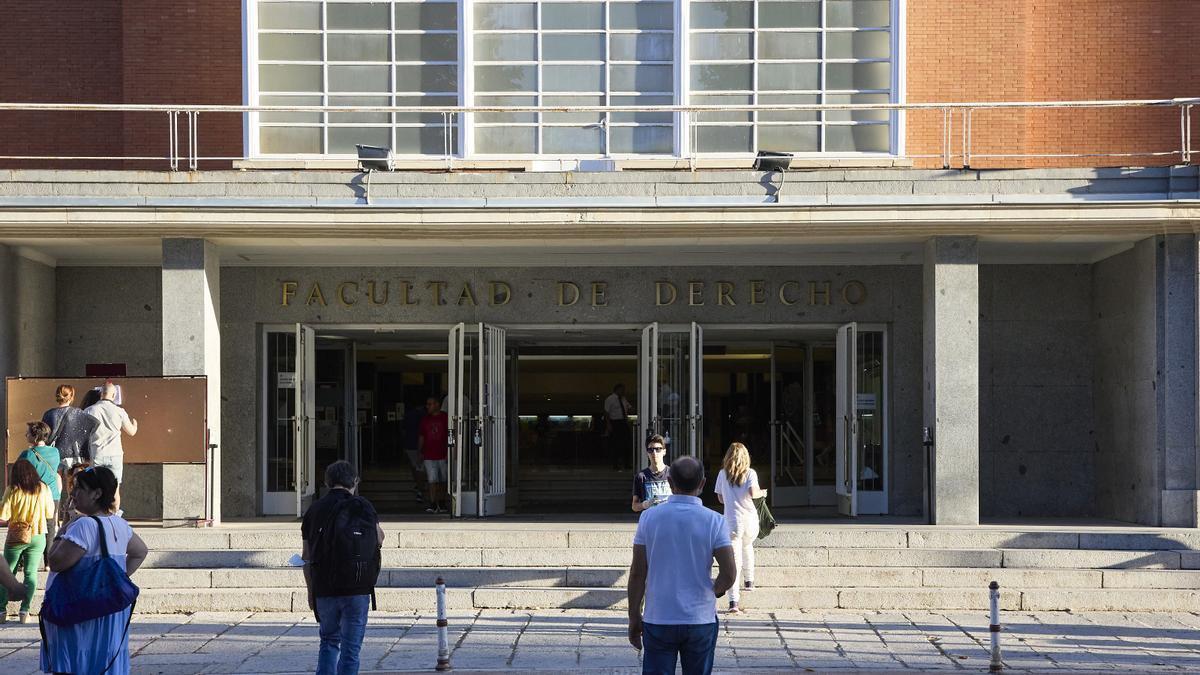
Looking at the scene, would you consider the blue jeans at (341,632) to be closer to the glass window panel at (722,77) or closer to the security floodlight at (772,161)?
the security floodlight at (772,161)

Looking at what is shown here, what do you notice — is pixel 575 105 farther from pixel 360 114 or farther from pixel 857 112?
pixel 857 112

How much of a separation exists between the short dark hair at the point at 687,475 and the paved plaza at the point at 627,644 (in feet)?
12.4

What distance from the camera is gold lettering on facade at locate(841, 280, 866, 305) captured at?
1806cm

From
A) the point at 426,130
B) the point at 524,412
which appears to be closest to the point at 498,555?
the point at 426,130

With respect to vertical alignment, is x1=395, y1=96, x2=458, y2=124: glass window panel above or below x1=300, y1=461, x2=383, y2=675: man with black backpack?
above

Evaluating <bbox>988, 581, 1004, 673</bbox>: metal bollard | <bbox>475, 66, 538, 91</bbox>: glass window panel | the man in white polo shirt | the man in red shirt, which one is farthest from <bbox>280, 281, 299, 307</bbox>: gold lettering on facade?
the man in white polo shirt

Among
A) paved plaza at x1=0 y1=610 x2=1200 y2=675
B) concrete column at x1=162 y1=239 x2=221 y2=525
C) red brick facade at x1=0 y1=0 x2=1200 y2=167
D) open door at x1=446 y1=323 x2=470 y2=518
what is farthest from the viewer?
open door at x1=446 y1=323 x2=470 y2=518

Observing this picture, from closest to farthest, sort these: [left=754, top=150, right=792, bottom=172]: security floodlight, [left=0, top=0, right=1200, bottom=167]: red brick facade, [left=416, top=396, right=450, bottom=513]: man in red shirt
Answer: [left=754, top=150, right=792, bottom=172]: security floodlight, [left=0, top=0, right=1200, bottom=167]: red brick facade, [left=416, top=396, right=450, bottom=513]: man in red shirt

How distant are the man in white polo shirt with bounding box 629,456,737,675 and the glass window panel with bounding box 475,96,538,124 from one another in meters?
10.8

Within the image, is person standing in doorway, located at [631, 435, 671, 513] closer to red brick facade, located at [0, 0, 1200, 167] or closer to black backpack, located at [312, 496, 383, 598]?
black backpack, located at [312, 496, 383, 598]

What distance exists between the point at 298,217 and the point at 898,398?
314 inches

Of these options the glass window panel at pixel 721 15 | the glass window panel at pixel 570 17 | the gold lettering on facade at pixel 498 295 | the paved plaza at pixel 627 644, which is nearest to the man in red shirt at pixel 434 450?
the gold lettering on facade at pixel 498 295

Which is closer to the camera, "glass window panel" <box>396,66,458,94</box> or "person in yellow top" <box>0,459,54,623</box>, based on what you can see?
"person in yellow top" <box>0,459,54,623</box>

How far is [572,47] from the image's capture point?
16969mm
